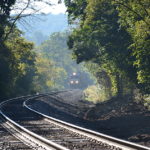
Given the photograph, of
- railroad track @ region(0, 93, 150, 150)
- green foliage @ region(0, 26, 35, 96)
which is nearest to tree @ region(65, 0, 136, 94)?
green foliage @ region(0, 26, 35, 96)

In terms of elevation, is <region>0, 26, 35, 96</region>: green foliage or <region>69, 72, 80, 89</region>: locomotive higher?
<region>0, 26, 35, 96</region>: green foliage

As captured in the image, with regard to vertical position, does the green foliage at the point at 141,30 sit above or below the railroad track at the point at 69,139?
above

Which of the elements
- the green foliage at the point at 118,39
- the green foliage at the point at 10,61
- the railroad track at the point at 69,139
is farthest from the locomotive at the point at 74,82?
the railroad track at the point at 69,139

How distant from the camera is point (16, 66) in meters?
52.1

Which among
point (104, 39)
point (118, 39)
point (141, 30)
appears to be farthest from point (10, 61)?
point (141, 30)

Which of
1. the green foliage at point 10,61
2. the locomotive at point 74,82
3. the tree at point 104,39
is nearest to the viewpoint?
the tree at point 104,39

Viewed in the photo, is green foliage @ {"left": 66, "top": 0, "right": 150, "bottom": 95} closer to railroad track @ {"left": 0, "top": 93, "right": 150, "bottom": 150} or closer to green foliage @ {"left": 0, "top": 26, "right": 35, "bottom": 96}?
green foliage @ {"left": 0, "top": 26, "right": 35, "bottom": 96}

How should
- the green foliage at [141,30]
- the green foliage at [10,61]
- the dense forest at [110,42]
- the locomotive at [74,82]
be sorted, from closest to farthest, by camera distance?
the green foliage at [141,30] < the dense forest at [110,42] < the green foliage at [10,61] < the locomotive at [74,82]

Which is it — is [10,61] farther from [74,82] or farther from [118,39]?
[74,82]

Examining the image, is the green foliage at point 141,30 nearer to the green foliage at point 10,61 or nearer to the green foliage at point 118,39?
the green foliage at point 118,39

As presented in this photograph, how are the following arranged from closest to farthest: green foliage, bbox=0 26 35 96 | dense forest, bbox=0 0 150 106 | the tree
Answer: dense forest, bbox=0 0 150 106 → the tree → green foliage, bbox=0 26 35 96

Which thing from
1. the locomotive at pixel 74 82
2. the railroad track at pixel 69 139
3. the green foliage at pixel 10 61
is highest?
the green foliage at pixel 10 61

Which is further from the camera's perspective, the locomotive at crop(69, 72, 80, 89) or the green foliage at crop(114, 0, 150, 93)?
the locomotive at crop(69, 72, 80, 89)

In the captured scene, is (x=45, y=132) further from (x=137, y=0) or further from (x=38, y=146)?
(x=137, y=0)
